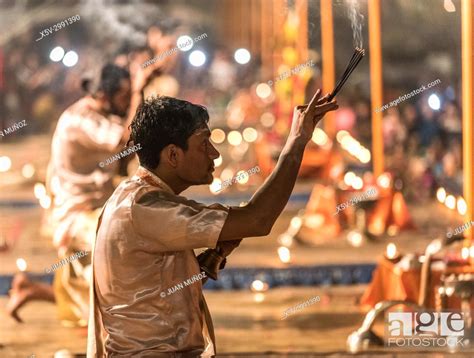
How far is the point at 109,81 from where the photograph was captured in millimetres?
5844

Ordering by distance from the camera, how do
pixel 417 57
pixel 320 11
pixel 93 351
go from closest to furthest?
pixel 93 351 < pixel 320 11 < pixel 417 57

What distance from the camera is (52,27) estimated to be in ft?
20.1

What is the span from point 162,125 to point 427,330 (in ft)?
11.2

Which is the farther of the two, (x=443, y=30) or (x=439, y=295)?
(x=443, y=30)

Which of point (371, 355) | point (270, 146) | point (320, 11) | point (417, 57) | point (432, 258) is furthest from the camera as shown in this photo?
point (270, 146)

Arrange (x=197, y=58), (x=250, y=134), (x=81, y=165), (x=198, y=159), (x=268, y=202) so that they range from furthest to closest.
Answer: (x=250, y=134), (x=197, y=58), (x=81, y=165), (x=198, y=159), (x=268, y=202)

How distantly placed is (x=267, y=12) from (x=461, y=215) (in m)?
1.44

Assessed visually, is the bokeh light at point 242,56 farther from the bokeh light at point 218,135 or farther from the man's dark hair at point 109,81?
the man's dark hair at point 109,81

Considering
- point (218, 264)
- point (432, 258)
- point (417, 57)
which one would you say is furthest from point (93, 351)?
point (417, 57)

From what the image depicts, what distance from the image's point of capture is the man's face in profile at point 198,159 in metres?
2.37

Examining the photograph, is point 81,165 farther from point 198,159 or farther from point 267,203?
point 267,203

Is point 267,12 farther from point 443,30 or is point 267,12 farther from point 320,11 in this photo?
point 443,30

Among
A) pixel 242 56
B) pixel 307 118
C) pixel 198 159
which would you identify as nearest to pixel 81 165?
pixel 242 56

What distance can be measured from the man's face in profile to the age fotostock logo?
10.5ft
